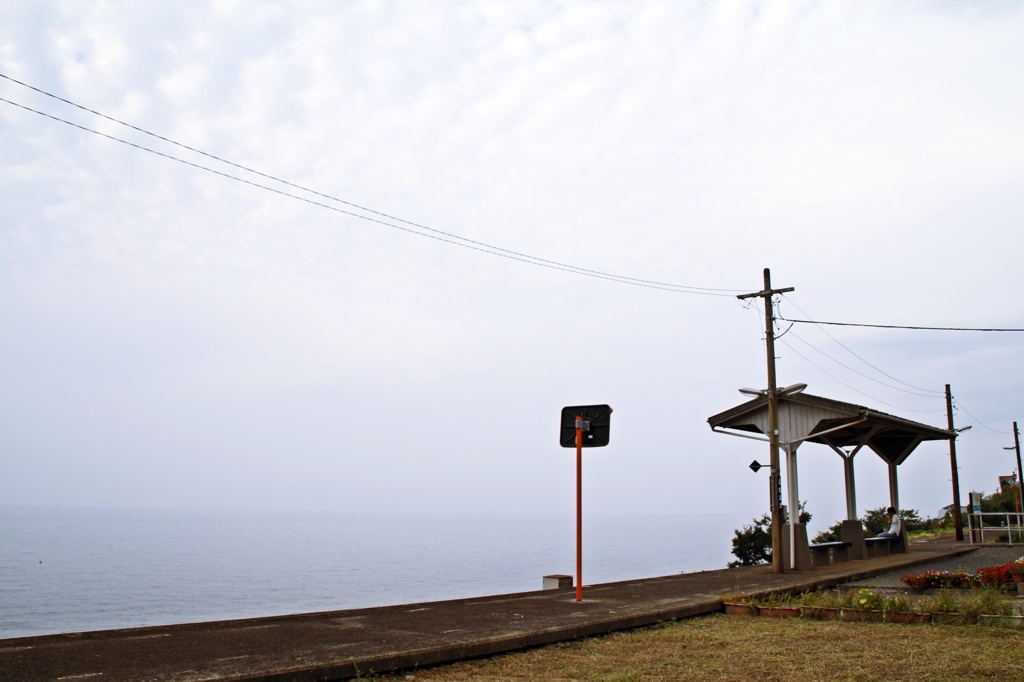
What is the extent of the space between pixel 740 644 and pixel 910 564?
44.4 feet

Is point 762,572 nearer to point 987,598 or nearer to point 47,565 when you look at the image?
point 987,598

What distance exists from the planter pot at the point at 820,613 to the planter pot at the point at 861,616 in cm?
15

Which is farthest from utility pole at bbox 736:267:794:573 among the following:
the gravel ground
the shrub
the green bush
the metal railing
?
the metal railing

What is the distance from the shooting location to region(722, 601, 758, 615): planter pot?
35.7 feet

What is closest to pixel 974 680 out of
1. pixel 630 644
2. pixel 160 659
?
pixel 630 644

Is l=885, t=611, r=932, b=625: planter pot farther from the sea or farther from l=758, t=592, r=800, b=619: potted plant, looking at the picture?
the sea

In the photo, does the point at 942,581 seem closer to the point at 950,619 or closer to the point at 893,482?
the point at 950,619

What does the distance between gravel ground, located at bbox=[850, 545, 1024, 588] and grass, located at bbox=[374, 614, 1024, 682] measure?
260 inches

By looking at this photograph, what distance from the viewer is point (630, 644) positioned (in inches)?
335

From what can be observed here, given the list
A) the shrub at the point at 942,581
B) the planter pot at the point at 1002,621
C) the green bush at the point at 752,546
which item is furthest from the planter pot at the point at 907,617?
the green bush at the point at 752,546

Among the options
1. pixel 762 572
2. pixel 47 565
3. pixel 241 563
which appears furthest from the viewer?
pixel 241 563

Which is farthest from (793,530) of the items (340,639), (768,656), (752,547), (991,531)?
(991,531)

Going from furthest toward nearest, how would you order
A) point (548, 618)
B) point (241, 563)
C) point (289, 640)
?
point (241, 563), point (548, 618), point (289, 640)

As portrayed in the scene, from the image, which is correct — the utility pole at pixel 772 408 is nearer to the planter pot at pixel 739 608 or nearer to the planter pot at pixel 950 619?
the planter pot at pixel 739 608
